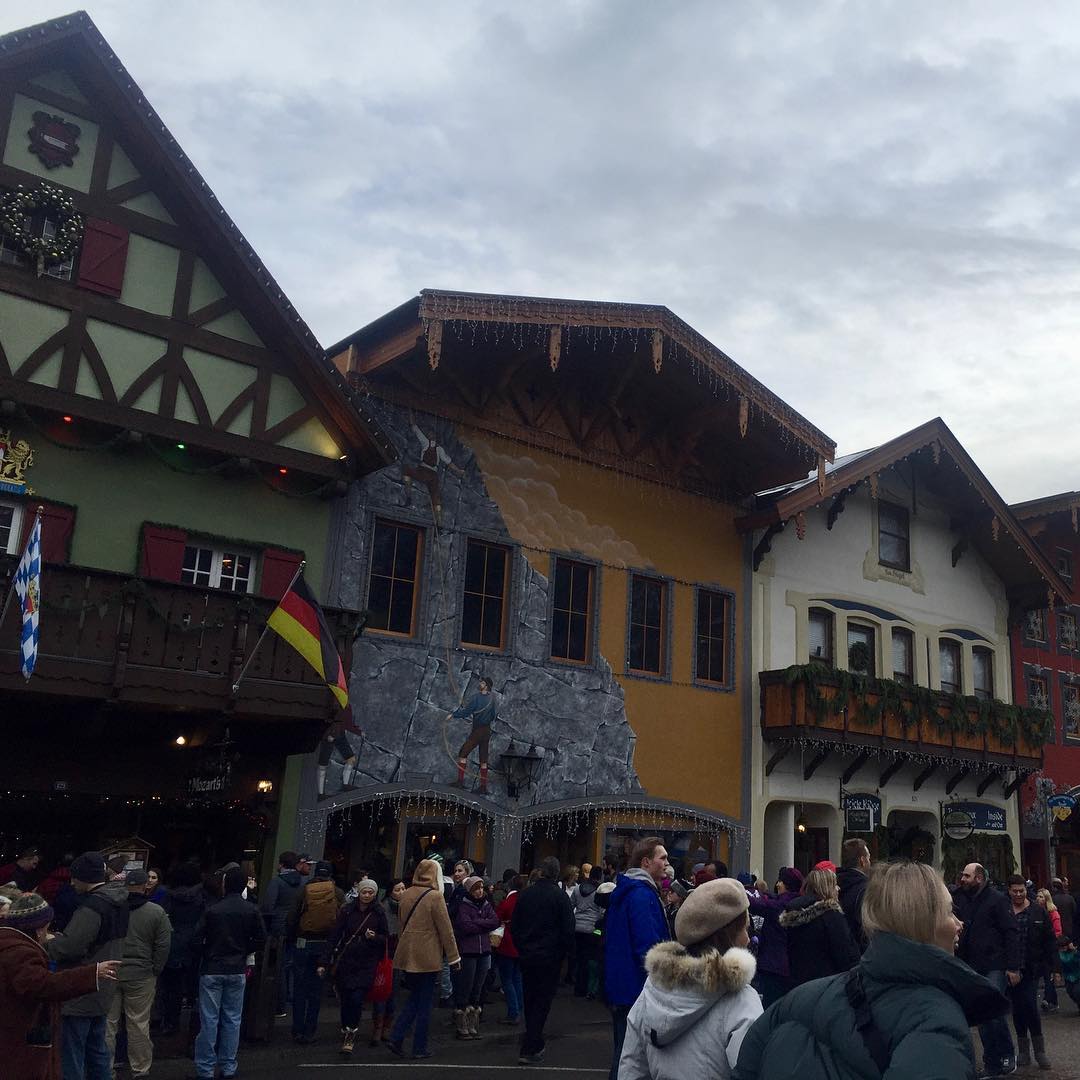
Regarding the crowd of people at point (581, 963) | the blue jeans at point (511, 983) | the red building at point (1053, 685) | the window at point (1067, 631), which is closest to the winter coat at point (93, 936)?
the crowd of people at point (581, 963)

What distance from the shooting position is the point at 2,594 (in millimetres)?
12203

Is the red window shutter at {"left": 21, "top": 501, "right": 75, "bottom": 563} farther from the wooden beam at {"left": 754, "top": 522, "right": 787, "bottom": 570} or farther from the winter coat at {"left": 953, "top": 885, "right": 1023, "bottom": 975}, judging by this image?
the wooden beam at {"left": 754, "top": 522, "right": 787, "bottom": 570}

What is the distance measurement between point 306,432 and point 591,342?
17.1ft

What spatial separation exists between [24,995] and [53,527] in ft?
31.6

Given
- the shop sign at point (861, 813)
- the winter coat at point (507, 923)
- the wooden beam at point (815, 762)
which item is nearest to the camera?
the winter coat at point (507, 923)

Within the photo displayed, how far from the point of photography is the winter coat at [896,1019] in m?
2.77

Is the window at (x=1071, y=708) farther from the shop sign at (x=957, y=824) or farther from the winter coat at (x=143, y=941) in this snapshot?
the winter coat at (x=143, y=941)

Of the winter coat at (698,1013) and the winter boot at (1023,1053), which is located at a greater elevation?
the winter coat at (698,1013)

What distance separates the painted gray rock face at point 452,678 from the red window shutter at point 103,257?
14.5 ft

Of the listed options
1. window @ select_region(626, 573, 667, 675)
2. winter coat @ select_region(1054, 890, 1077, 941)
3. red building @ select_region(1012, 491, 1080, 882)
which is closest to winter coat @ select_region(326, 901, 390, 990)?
window @ select_region(626, 573, 667, 675)

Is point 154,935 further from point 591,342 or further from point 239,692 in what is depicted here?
point 591,342

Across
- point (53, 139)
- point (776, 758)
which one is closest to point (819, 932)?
point (53, 139)

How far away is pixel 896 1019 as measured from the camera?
2.90 m

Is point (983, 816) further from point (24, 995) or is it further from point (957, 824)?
point (24, 995)
